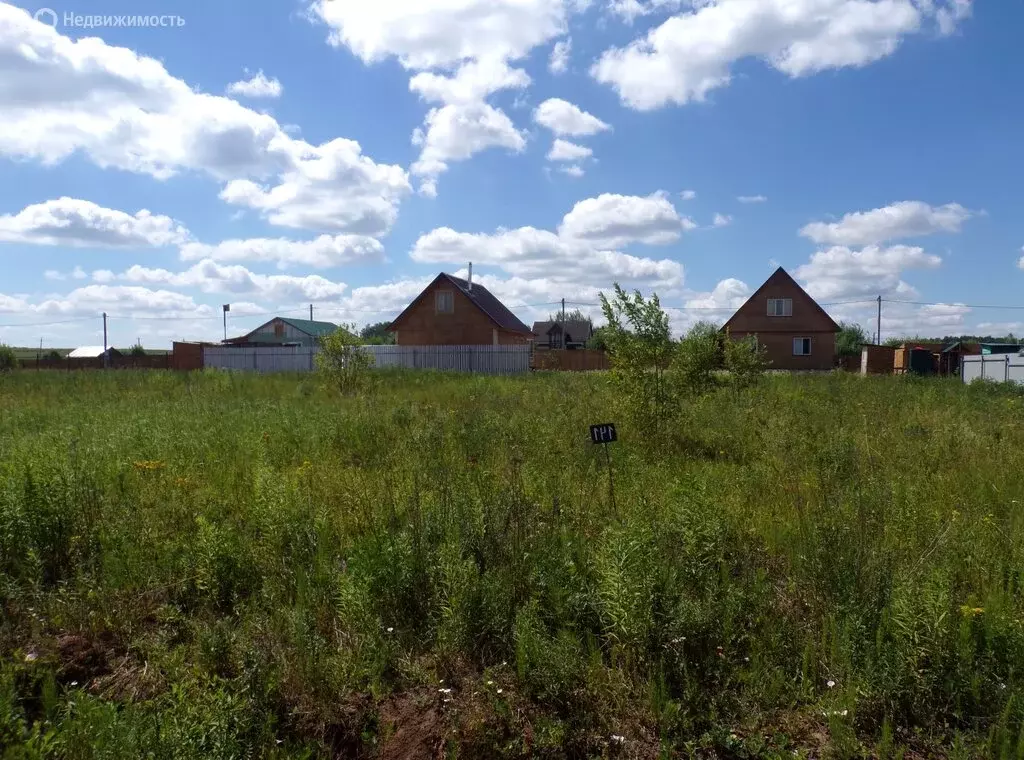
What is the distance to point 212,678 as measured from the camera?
2955mm

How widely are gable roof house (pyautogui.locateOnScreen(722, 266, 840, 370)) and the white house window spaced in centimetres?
1731

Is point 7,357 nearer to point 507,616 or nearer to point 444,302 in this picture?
point 444,302

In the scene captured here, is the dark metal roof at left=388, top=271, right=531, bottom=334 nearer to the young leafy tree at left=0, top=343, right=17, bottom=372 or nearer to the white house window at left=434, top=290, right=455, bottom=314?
the white house window at left=434, top=290, right=455, bottom=314

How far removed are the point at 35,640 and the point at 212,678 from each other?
112 cm

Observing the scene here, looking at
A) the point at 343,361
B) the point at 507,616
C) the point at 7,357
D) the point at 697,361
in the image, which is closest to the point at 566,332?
the point at 7,357

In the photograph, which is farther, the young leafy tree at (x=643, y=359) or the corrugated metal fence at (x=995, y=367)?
the corrugated metal fence at (x=995, y=367)

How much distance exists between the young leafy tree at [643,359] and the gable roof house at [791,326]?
33551mm

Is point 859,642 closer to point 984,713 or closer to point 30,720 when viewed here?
point 984,713

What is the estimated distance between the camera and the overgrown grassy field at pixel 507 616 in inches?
105

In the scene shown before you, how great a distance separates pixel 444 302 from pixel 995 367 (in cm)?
2583

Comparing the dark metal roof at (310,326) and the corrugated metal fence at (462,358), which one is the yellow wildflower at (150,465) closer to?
the corrugated metal fence at (462,358)

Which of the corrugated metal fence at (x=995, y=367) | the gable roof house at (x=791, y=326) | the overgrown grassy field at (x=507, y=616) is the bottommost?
the overgrown grassy field at (x=507, y=616)

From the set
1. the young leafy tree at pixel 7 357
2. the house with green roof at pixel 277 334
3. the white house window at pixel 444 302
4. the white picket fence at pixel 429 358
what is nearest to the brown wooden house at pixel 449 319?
the white house window at pixel 444 302

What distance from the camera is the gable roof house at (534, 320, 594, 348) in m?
72.1
